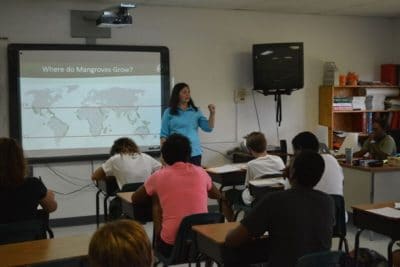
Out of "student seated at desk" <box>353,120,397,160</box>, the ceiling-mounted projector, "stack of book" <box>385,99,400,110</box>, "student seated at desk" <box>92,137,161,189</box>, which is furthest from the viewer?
"stack of book" <box>385,99,400,110</box>

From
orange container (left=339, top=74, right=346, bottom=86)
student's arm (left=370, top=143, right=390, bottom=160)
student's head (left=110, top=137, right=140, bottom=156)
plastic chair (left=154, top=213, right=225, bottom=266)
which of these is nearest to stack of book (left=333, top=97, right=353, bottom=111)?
orange container (left=339, top=74, right=346, bottom=86)

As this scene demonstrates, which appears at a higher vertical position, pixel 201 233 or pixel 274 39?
pixel 274 39

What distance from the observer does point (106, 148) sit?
6324 mm

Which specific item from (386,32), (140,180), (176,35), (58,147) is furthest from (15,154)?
(386,32)

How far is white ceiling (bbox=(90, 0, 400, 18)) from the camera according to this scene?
20.7ft

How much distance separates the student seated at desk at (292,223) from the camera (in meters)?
2.50

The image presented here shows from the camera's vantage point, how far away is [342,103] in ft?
24.1

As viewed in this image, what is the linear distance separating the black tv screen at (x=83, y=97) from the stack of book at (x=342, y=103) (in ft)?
8.05

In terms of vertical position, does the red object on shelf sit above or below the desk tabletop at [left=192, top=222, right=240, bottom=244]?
above

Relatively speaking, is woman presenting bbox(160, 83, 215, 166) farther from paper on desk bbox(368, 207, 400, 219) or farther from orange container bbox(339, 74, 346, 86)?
orange container bbox(339, 74, 346, 86)

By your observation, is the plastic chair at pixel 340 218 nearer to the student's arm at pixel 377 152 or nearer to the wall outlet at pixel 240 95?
the student's arm at pixel 377 152

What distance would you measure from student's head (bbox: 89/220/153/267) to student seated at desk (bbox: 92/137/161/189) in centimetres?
315

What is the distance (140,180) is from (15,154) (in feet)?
5.71

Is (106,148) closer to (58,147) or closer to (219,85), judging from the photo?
(58,147)
